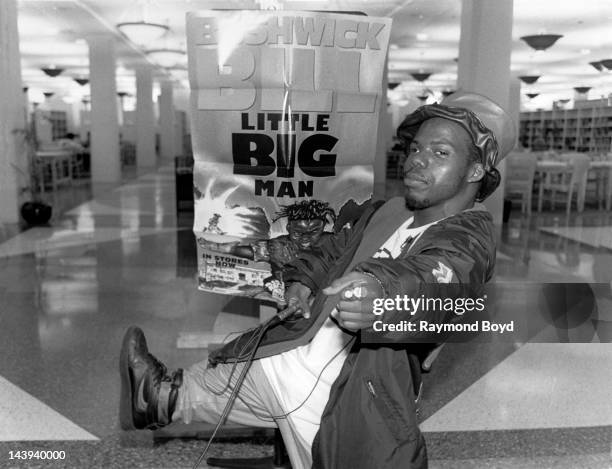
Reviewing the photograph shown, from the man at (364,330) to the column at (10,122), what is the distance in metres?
6.71

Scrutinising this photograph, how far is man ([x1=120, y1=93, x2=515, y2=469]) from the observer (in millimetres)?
1282

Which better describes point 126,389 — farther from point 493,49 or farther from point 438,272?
point 493,49

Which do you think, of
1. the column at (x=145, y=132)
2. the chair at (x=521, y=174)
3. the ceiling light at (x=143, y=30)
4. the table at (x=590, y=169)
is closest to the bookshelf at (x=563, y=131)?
the table at (x=590, y=169)

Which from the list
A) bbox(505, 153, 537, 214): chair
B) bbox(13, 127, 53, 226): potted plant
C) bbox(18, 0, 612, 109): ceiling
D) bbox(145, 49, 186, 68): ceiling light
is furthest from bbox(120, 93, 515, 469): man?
bbox(145, 49, 186, 68): ceiling light

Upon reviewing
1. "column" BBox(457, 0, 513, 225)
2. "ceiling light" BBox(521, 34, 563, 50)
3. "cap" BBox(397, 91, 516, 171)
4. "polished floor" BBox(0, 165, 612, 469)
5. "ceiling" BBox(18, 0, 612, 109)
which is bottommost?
"polished floor" BBox(0, 165, 612, 469)

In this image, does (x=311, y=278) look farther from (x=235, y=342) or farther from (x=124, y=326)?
(x=124, y=326)

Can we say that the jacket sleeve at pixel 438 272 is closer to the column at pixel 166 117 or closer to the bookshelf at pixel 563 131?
the bookshelf at pixel 563 131

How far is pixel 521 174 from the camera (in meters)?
8.73

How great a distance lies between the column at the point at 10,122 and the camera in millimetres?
7500

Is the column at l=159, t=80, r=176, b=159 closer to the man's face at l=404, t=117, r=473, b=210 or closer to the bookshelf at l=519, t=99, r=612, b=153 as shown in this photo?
the bookshelf at l=519, t=99, r=612, b=153

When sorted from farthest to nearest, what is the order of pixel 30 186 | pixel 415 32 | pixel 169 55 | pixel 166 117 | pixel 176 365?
pixel 166 117
pixel 169 55
pixel 415 32
pixel 30 186
pixel 176 365

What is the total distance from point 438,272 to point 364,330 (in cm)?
18

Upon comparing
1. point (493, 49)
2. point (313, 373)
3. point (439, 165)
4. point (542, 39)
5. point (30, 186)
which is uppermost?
point (542, 39)

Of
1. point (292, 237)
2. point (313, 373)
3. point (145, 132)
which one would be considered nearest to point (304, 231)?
point (292, 237)
